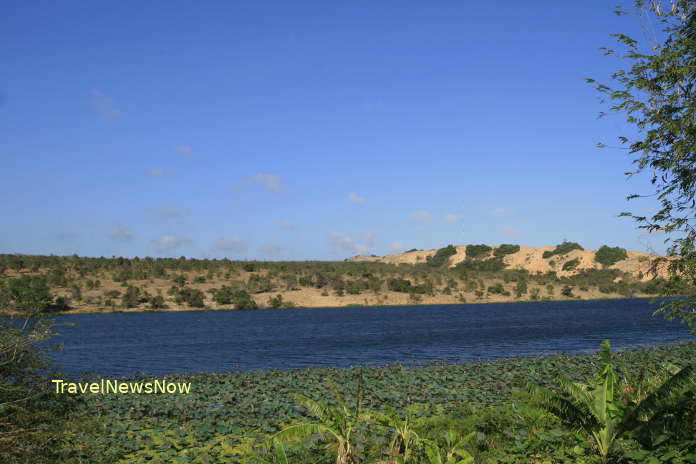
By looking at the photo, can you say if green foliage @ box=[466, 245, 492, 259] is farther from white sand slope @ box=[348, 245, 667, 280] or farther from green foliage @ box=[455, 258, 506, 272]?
green foliage @ box=[455, 258, 506, 272]

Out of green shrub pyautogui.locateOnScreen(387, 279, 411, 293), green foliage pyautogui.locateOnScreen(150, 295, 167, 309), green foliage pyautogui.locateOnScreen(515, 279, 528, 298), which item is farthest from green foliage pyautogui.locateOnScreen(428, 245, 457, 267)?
green foliage pyautogui.locateOnScreen(150, 295, 167, 309)

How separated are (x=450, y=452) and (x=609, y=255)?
13098 cm

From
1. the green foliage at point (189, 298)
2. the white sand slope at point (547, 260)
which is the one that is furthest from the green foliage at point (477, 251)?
the green foliage at point (189, 298)

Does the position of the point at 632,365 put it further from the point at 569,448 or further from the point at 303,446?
the point at 303,446

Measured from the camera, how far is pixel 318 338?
44.5m

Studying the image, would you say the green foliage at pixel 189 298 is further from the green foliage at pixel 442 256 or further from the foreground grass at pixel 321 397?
the green foliage at pixel 442 256

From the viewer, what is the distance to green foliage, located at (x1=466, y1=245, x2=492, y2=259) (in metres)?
154

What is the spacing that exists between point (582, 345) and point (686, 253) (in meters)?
28.3

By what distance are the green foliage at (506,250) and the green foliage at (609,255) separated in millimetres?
23026

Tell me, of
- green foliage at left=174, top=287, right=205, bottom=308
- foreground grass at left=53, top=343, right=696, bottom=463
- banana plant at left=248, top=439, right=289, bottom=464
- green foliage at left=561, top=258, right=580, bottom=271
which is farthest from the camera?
green foliage at left=561, top=258, right=580, bottom=271

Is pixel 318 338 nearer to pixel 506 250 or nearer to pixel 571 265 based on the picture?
pixel 571 265

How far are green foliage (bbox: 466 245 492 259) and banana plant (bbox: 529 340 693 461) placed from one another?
144 m

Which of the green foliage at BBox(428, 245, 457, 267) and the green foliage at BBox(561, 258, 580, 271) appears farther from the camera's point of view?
the green foliage at BBox(428, 245, 457, 267)

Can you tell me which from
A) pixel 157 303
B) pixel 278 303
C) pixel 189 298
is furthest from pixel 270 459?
pixel 278 303
